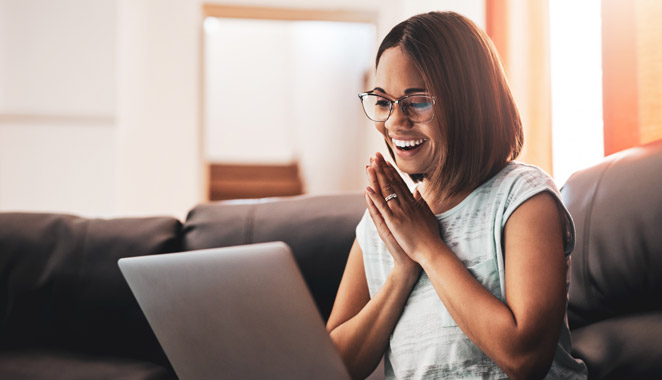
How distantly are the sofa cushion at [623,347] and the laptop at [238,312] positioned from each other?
0.58 metres

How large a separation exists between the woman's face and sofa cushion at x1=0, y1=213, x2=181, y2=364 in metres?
0.87

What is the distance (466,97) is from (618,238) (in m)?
0.39

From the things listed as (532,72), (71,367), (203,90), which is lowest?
(71,367)

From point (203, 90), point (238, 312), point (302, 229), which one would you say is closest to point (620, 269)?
point (238, 312)

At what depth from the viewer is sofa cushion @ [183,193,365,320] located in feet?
5.37

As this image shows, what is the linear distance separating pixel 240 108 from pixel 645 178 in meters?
6.76

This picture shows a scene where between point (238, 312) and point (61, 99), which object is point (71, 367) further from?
point (61, 99)

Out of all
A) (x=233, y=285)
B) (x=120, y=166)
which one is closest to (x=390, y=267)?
(x=233, y=285)

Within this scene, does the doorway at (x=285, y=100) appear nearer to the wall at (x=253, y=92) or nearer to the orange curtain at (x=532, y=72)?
the wall at (x=253, y=92)

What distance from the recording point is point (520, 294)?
35.8 inches

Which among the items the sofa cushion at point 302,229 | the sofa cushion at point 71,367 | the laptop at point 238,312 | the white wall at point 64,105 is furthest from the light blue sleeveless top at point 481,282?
the white wall at point 64,105

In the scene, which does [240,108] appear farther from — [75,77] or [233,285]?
[233,285]

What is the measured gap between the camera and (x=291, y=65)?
7.54m

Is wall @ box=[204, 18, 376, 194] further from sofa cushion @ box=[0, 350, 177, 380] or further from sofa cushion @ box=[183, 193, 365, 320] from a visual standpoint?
sofa cushion @ box=[0, 350, 177, 380]
